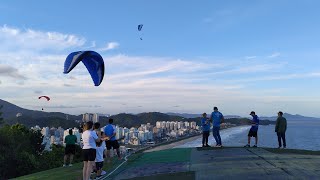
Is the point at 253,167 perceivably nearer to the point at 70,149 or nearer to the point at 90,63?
the point at 90,63

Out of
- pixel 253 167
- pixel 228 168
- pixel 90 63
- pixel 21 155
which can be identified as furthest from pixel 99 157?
pixel 21 155

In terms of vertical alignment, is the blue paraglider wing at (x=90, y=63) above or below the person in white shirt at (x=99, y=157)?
above

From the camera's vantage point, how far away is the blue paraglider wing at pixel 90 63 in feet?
48.4

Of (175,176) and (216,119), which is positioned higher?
(216,119)

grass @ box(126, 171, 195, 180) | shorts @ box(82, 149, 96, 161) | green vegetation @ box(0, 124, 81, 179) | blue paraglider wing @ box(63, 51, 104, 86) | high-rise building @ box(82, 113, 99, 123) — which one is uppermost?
blue paraglider wing @ box(63, 51, 104, 86)

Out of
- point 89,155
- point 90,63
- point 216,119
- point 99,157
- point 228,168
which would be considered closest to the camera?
point 89,155

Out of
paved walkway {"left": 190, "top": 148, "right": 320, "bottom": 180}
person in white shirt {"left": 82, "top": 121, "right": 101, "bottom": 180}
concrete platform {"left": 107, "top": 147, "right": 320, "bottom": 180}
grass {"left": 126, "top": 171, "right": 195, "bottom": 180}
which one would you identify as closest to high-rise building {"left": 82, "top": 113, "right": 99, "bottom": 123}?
concrete platform {"left": 107, "top": 147, "right": 320, "bottom": 180}

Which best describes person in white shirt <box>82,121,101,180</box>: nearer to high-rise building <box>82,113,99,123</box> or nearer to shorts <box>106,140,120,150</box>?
high-rise building <box>82,113,99,123</box>

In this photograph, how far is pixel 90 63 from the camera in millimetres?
15898

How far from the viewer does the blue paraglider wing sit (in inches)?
581

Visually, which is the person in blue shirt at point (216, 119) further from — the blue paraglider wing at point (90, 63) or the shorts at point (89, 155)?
the shorts at point (89, 155)

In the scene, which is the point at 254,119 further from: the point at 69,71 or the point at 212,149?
the point at 69,71

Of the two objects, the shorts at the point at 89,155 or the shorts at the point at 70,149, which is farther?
the shorts at the point at 70,149

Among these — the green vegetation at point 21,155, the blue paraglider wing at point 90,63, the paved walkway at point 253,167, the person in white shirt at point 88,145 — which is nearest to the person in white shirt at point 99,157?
the person in white shirt at point 88,145
